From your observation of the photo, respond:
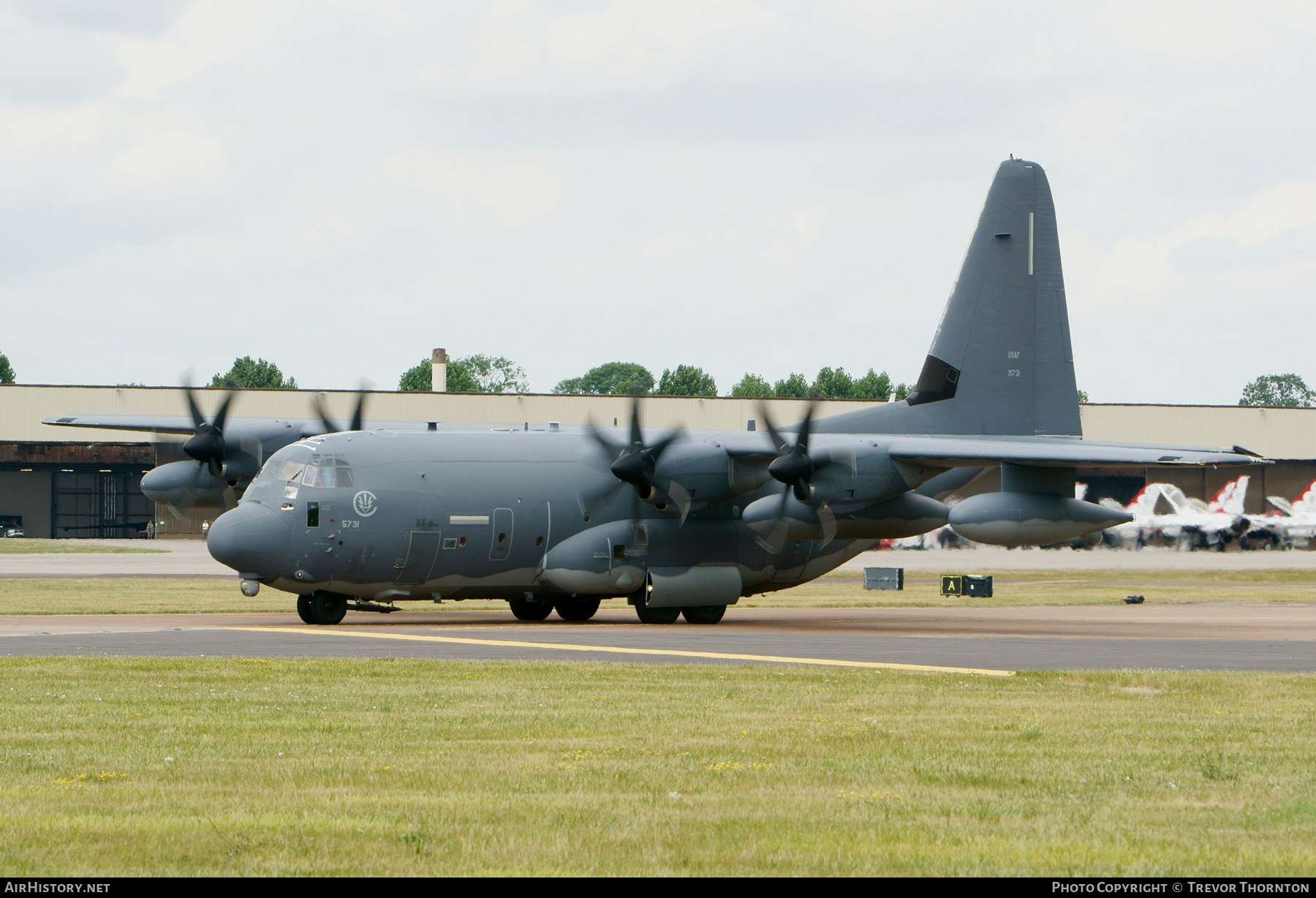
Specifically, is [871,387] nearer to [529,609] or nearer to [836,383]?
[836,383]

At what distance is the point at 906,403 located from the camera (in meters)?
38.8

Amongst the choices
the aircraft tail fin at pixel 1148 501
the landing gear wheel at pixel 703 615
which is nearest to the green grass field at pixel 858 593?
the landing gear wheel at pixel 703 615

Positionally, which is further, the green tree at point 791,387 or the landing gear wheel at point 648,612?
the green tree at point 791,387

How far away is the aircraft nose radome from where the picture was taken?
3133cm

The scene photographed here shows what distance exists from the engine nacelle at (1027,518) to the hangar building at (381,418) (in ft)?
172

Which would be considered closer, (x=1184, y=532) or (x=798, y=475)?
(x=798, y=475)

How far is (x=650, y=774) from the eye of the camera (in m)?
13.1

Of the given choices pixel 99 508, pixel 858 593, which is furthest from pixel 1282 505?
Answer: pixel 99 508

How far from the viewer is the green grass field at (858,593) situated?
134 ft

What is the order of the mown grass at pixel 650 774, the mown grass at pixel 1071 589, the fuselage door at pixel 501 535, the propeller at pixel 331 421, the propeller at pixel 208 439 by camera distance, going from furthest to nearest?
the mown grass at pixel 1071 589 < the propeller at pixel 331 421 < the propeller at pixel 208 439 < the fuselage door at pixel 501 535 < the mown grass at pixel 650 774

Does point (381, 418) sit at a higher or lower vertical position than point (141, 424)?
higher

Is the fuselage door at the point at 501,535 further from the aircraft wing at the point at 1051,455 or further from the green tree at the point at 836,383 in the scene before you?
the green tree at the point at 836,383

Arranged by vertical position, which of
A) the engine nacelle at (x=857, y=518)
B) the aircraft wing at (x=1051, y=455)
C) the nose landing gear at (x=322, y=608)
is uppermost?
the aircraft wing at (x=1051, y=455)

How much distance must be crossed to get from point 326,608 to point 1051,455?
1635 centimetres
